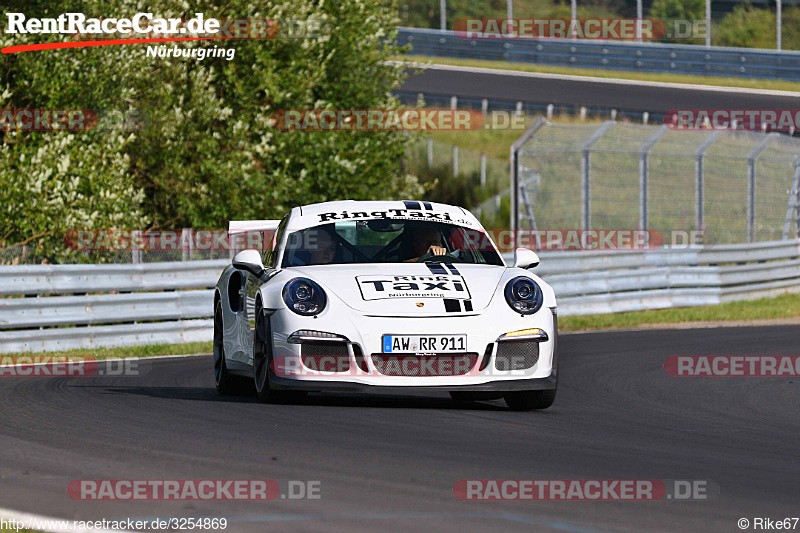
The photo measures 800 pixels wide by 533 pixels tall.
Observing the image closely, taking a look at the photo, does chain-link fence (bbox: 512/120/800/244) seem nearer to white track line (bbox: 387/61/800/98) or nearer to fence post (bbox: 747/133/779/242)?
fence post (bbox: 747/133/779/242)

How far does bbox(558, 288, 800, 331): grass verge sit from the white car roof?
9.19 metres

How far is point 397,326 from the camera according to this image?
827 centimetres

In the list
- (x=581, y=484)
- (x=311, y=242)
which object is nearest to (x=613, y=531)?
(x=581, y=484)
